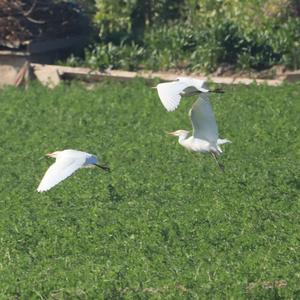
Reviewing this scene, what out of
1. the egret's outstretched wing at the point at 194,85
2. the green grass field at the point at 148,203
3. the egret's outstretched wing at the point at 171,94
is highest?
the egret's outstretched wing at the point at 171,94

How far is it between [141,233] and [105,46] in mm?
8768

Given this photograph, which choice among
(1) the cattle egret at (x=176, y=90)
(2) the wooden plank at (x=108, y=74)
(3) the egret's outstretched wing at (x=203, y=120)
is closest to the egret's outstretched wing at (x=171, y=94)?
(1) the cattle egret at (x=176, y=90)

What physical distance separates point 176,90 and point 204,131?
51.3 inches

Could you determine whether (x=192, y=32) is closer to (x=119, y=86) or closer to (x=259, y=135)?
(x=119, y=86)

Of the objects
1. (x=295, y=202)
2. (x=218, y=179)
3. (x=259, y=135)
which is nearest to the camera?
(x=295, y=202)

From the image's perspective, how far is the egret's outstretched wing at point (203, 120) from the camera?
12156mm

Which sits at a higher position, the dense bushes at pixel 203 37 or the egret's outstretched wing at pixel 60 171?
the egret's outstretched wing at pixel 60 171

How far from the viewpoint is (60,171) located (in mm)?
11109

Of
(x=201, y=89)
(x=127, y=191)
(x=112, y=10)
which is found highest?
(x=201, y=89)

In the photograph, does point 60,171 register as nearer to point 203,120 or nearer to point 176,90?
point 176,90

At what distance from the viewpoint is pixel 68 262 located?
32.8ft

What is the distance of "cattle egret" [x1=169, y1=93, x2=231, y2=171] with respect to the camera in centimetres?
1218

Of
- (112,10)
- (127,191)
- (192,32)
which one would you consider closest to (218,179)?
(127,191)

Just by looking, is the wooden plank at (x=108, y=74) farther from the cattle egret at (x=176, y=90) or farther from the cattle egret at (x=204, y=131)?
the cattle egret at (x=176, y=90)
